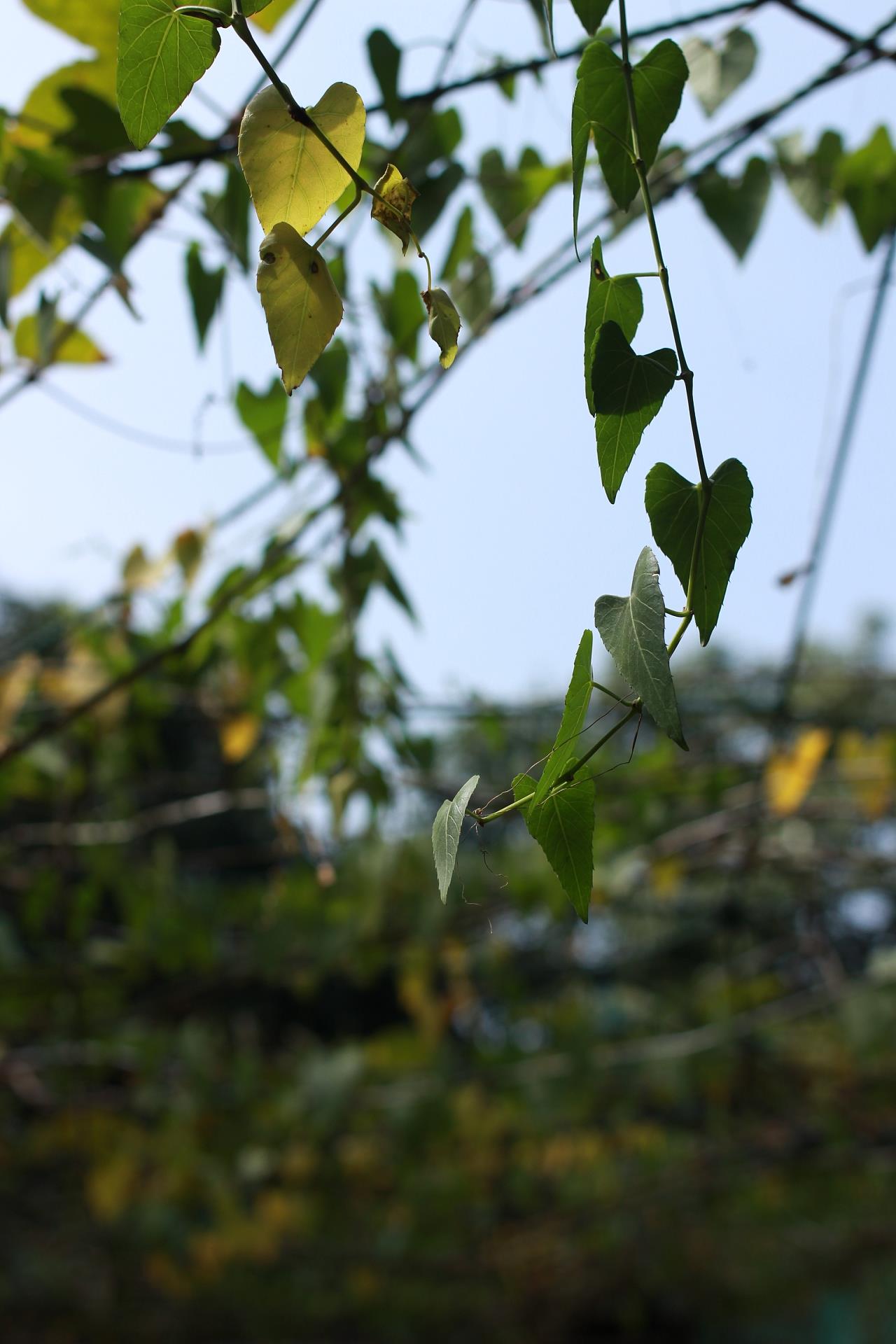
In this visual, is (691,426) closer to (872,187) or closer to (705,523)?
(705,523)

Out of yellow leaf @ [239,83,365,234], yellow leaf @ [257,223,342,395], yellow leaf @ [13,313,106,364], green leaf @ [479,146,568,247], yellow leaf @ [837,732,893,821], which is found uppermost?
yellow leaf @ [13,313,106,364]

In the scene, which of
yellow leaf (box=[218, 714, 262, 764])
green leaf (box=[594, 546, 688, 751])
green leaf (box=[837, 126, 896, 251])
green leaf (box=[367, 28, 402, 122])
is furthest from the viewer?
yellow leaf (box=[218, 714, 262, 764])

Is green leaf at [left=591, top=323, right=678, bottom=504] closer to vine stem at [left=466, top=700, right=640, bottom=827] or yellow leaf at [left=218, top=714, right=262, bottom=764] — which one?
vine stem at [left=466, top=700, right=640, bottom=827]

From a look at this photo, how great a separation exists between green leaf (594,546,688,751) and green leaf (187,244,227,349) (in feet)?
1.28

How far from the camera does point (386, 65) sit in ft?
1.68

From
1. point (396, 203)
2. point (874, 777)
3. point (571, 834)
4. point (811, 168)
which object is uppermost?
point (811, 168)

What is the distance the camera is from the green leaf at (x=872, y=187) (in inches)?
24.2

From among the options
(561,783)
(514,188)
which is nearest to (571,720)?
(561,783)

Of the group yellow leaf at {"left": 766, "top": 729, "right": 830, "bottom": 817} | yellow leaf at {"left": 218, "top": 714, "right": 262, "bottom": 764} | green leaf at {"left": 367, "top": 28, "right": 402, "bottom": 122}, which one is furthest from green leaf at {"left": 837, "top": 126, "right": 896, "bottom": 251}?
yellow leaf at {"left": 218, "top": 714, "right": 262, "bottom": 764}

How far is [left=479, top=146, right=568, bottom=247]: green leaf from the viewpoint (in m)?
0.63

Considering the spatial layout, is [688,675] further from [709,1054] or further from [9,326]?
[9,326]

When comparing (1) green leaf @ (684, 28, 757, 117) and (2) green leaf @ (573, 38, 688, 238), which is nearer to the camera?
(2) green leaf @ (573, 38, 688, 238)

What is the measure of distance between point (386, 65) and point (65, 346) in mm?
263

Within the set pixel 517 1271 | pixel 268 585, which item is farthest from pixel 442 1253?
pixel 268 585
